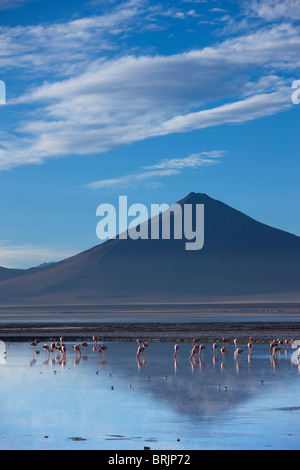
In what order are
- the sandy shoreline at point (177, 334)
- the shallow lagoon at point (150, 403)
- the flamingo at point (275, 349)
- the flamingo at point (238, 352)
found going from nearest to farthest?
1. the shallow lagoon at point (150, 403)
2. the flamingo at point (275, 349)
3. the flamingo at point (238, 352)
4. the sandy shoreline at point (177, 334)

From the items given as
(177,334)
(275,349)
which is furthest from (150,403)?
(177,334)

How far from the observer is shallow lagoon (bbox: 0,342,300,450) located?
608 inches

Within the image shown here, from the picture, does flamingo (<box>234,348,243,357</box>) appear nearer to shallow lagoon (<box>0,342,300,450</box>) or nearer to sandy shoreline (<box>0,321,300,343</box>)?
shallow lagoon (<box>0,342,300,450</box>)

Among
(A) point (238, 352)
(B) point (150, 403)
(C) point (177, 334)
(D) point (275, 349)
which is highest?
(C) point (177, 334)

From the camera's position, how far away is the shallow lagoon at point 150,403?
1544 cm

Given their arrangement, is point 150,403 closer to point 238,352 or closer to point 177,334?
point 238,352

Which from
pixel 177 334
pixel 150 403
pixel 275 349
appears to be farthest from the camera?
pixel 177 334

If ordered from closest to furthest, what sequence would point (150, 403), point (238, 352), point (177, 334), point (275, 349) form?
point (150, 403), point (238, 352), point (275, 349), point (177, 334)

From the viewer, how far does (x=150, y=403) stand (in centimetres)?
2014

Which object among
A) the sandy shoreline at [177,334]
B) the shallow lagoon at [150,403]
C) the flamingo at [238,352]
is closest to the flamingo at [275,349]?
the shallow lagoon at [150,403]

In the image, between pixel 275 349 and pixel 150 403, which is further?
pixel 275 349

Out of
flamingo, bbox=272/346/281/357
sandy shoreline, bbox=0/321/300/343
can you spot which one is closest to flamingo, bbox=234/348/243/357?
flamingo, bbox=272/346/281/357

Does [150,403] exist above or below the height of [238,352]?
below

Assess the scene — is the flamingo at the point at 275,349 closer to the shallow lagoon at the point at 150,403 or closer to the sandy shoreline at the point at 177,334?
the shallow lagoon at the point at 150,403
